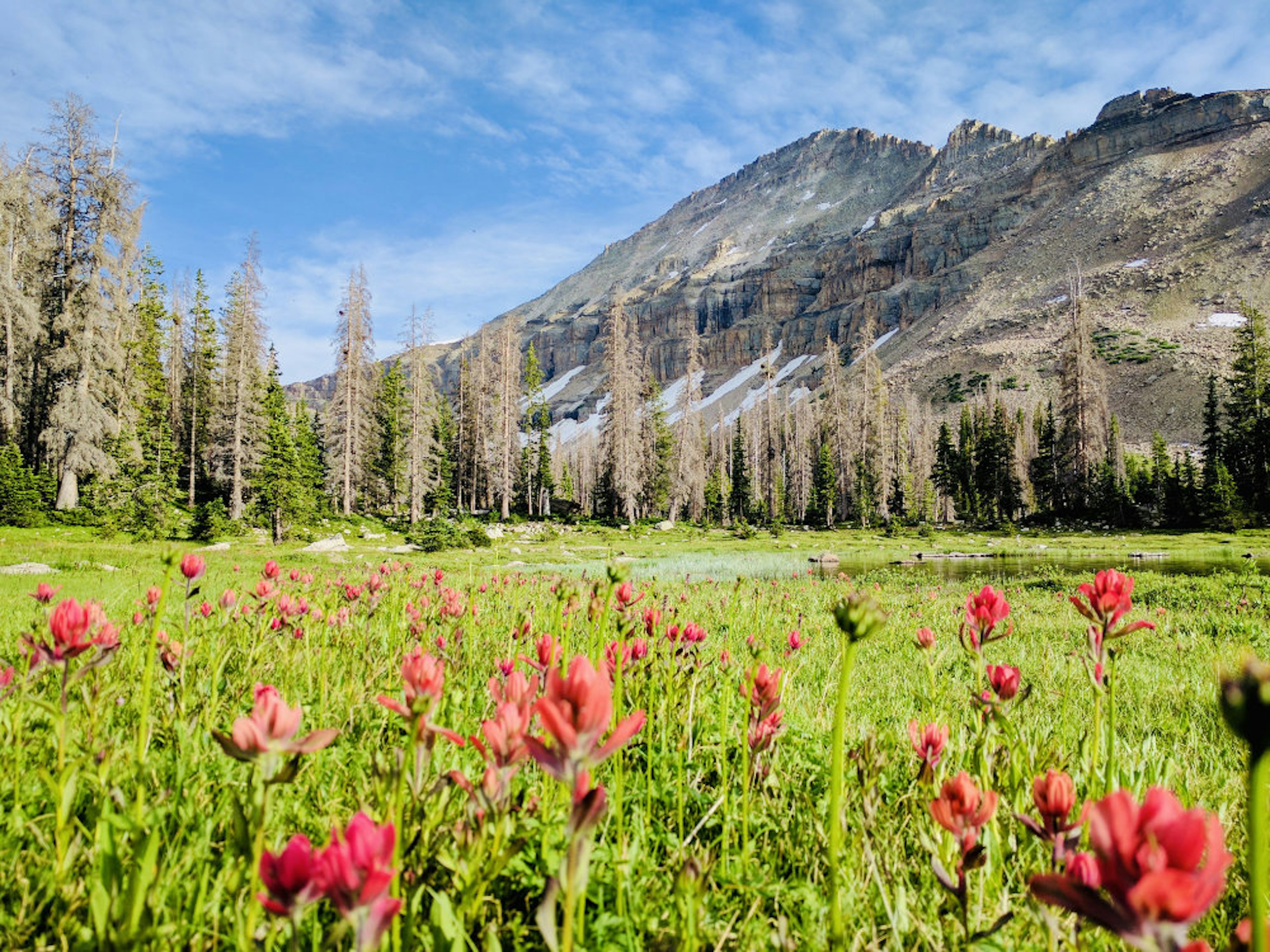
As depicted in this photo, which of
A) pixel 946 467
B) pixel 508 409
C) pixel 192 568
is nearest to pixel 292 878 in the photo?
pixel 192 568

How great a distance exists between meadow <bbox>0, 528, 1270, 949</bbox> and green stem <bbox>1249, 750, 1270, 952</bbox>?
1.4 inches

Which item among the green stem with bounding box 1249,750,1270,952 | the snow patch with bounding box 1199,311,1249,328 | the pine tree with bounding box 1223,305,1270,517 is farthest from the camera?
the snow patch with bounding box 1199,311,1249,328

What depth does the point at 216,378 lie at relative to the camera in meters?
38.8

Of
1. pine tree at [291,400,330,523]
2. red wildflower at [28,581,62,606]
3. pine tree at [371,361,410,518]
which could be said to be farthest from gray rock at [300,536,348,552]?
pine tree at [371,361,410,518]

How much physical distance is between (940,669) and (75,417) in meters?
30.6

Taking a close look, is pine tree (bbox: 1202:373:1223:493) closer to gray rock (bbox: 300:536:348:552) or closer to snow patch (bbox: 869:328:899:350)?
gray rock (bbox: 300:536:348:552)

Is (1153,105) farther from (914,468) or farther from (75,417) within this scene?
(75,417)

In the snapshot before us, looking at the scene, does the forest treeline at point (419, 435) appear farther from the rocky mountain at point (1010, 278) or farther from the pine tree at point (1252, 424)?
the rocky mountain at point (1010, 278)

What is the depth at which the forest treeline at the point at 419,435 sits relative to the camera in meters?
24.6

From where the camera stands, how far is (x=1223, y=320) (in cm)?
7312

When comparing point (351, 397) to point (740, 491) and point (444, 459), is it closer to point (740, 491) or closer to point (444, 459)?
point (444, 459)

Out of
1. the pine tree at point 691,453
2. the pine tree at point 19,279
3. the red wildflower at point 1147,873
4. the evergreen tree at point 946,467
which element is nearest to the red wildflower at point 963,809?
the red wildflower at point 1147,873

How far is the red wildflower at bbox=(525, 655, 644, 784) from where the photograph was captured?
801 millimetres

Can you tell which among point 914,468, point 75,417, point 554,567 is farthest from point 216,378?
point 914,468
